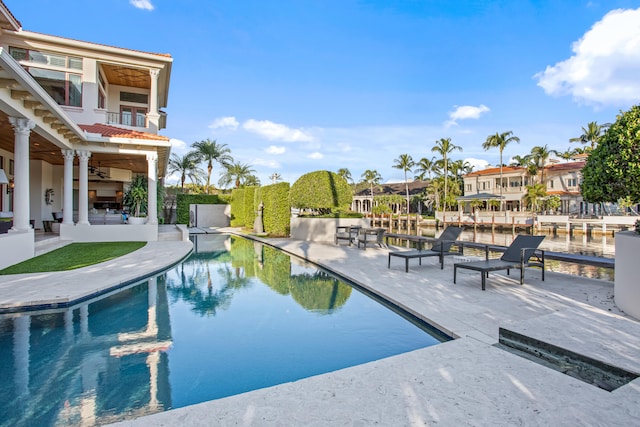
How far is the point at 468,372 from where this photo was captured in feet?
11.1

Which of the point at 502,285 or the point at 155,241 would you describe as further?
the point at 155,241

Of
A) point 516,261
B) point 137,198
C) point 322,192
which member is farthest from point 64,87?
point 516,261

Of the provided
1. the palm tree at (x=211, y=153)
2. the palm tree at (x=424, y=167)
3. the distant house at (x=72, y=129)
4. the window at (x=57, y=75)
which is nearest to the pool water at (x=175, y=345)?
the distant house at (x=72, y=129)

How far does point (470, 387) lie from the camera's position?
3082 millimetres

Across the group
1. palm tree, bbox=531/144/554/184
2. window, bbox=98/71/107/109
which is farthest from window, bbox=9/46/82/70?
palm tree, bbox=531/144/554/184

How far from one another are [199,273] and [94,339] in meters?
5.09

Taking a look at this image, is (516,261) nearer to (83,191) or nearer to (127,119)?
(83,191)

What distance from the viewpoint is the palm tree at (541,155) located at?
46156 mm

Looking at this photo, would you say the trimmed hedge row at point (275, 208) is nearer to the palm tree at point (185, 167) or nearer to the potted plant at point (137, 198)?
the potted plant at point (137, 198)

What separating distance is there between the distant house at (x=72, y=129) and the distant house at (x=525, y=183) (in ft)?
108

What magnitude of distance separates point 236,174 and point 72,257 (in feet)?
114

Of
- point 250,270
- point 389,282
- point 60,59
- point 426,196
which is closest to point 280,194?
point 250,270

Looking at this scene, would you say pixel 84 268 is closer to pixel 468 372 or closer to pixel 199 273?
pixel 199 273

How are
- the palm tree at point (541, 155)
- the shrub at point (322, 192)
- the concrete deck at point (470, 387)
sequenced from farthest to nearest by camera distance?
the palm tree at point (541, 155), the shrub at point (322, 192), the concrete deck at point (470, 387)
